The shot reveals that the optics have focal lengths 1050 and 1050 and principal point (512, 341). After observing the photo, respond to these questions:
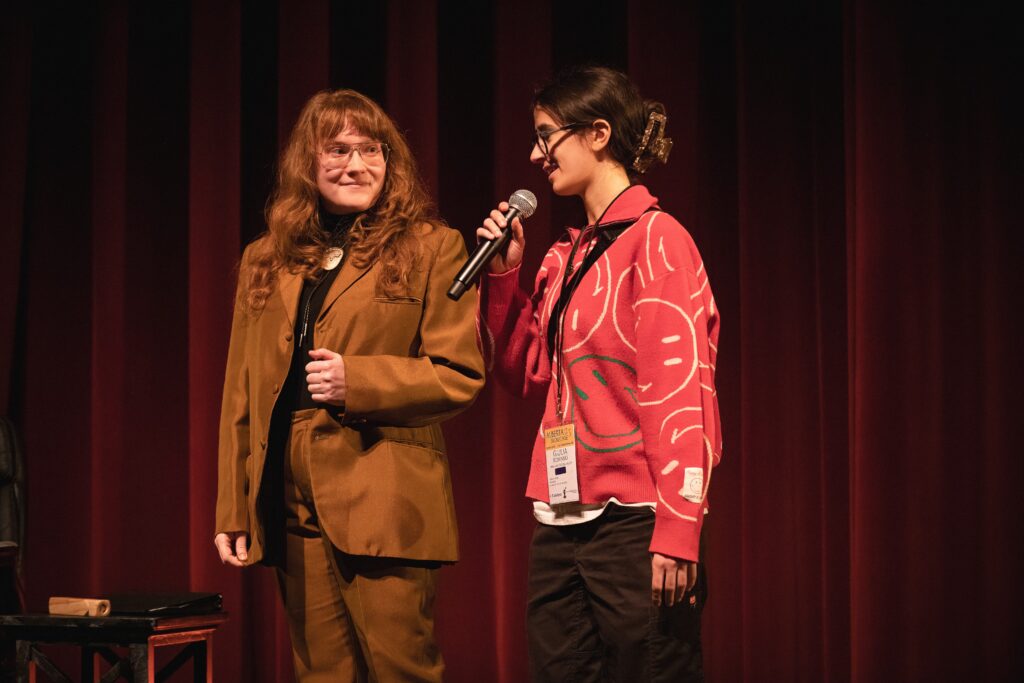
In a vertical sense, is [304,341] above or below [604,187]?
below

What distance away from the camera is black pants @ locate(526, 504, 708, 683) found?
144 cm

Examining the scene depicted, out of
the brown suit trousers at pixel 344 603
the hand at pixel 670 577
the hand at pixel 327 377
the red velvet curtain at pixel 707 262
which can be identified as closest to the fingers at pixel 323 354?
the hand at pixel 327 377

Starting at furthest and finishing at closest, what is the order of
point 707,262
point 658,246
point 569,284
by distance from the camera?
1. point 707,262
2. point 569,284
3. point 658,246

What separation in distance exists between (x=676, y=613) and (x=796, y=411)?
152 centimetres

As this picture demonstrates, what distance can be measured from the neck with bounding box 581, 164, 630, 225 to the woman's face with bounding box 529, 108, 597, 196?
Result: 0.01 m

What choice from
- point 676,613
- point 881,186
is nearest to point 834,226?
point 881,186

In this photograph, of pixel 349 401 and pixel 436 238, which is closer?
pixel 349 401

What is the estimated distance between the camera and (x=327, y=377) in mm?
1584

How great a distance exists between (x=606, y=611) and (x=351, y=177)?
2.75 ft

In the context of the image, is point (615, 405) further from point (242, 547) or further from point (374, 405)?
point (242, 547)

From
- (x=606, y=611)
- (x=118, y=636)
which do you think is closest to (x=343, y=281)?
(x=606, y=611)

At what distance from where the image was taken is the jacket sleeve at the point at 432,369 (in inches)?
62.7

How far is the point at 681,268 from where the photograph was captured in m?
1.50

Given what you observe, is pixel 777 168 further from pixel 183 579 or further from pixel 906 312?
pixel 183 579
